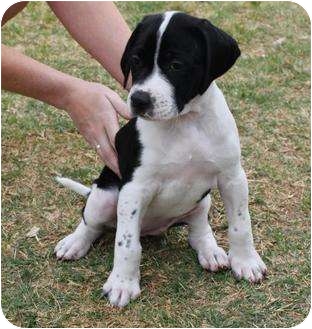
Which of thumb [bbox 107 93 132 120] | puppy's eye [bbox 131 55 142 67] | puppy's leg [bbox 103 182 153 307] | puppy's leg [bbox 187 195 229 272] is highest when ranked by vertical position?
puppy's eye [bbox 131 55 142 67]

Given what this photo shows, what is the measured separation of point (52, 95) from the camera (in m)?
3.69

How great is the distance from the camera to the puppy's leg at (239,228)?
3303mm

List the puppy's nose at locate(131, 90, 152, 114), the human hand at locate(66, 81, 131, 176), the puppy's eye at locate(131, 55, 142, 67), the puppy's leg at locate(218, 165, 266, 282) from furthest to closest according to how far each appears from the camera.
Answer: the human hand at locate(66, 81, 131, 176)
the puppy's leg at locate(218, 165, 266, 282)
the puppy's eye at locate(131, 55, 142, 67)
the puppy's nose at locate(131, 90, 152, 114)

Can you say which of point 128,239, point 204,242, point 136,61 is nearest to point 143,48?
point 136,61

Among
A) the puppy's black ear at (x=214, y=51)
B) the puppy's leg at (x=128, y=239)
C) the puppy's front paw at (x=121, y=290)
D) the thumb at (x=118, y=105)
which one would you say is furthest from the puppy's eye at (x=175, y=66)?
the puppy's front paw at (x=121, y=290)

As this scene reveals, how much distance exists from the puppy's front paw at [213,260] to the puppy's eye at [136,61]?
1091 mm

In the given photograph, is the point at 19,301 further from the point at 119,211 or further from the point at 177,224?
the point at 177,224

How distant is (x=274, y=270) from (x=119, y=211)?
90 cm

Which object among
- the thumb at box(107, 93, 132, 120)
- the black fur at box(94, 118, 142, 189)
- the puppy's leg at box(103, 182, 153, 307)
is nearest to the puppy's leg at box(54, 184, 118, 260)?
the black fur at box(94, 118, 142, 189)

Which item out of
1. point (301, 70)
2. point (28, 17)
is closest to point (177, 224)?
point (301, 70)

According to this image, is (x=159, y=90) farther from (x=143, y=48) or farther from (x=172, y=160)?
(x=172, y=160)

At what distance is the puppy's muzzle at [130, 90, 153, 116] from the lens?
285cm

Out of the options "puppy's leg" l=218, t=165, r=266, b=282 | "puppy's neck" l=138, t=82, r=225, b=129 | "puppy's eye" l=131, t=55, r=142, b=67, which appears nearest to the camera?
"puppy's eye" l=131, t=55, r=142, b=67

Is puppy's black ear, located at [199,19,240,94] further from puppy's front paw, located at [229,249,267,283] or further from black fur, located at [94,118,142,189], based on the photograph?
puppy's front paw, located at [229,249,267,283]
